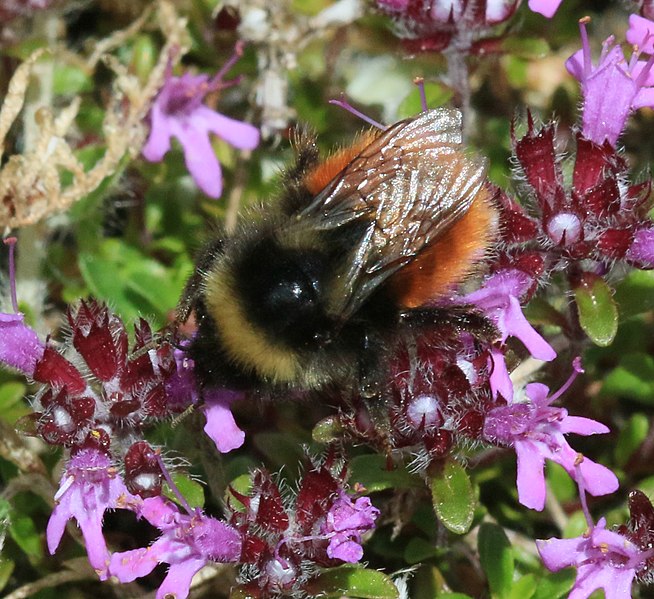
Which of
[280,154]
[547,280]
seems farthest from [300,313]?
[280,154]

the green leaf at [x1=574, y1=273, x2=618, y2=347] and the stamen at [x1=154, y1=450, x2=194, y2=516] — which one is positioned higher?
the green leaf at [x1=574, y1=273, x2=618, y2=347]

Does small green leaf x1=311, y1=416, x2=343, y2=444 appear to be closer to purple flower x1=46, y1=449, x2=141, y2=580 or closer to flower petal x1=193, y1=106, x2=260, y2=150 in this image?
purple flower x1=46, y1=449, x2=141, y2=580

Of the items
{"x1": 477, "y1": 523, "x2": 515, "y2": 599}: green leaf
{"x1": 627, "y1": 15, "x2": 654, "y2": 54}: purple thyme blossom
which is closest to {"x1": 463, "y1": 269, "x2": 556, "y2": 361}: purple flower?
{"x1": 477, "y1": 523, "x2": 515, "y2": 599}: green leaf

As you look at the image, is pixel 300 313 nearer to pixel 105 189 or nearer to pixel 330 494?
pixel 330 494

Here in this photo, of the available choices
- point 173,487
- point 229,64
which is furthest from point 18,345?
point 229,64

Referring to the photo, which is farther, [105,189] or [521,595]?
[105,189]

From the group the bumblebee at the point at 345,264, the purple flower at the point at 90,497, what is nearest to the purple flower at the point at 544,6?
the bumblebee at the point at 345,264
